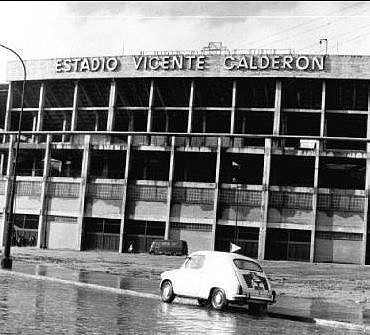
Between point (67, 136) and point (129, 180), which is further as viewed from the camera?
point (67, 136)

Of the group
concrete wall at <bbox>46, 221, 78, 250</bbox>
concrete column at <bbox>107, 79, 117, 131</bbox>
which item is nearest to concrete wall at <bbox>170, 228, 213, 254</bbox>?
concrete wall at <bbox>46, 221, 78, 250</bbox>

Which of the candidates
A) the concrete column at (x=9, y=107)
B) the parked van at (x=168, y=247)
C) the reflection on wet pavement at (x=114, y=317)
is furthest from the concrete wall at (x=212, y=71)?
the reflection on wet pavement at (x=114, y=317)

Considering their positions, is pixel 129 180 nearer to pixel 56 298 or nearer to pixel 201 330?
pixel 56 298

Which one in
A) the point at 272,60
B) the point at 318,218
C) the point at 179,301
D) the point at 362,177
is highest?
the point at 272,60

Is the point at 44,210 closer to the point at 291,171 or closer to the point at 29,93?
the point at 29,93

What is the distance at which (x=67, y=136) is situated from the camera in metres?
62.2

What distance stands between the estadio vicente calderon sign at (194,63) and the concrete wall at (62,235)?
622 inches

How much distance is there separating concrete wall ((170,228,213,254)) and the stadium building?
0.32 ft

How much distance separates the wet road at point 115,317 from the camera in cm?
1081

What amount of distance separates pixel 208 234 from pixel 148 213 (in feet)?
20.0

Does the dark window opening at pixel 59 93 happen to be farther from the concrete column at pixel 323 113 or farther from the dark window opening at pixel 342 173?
the dark window opening at pixel 342 173

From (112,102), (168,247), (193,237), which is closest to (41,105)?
(112,102)

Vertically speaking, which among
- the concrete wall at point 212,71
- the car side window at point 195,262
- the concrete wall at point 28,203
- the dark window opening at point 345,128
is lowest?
the car side window at point 195,262

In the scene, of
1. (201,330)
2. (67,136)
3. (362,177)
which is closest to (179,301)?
(201,330)
